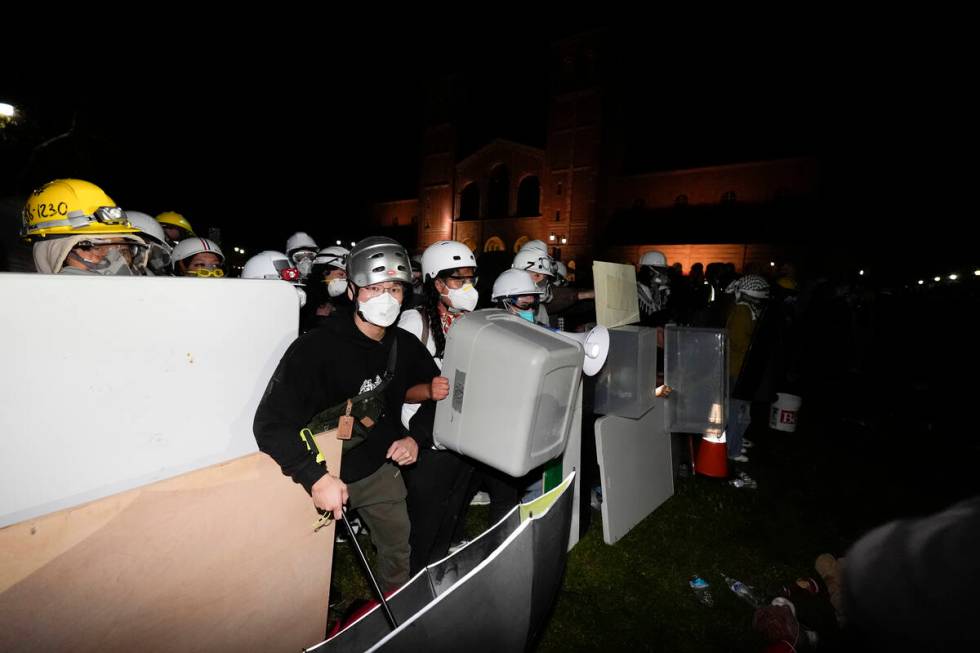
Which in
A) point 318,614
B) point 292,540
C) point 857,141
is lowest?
point 318,614

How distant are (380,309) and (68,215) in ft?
6.87

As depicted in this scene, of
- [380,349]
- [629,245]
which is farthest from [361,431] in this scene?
[629,245]

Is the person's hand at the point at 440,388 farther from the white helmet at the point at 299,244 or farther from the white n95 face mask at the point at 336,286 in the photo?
the white helmet at the point at 299,244

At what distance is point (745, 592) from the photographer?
337 cm

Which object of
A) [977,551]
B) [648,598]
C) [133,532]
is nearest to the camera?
[977,551]

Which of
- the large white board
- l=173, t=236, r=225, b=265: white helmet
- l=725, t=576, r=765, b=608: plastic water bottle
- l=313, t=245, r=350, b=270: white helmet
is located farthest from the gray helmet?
l=725, t=576, r=765, b=608: plastic water bottle

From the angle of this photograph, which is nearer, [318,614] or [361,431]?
[318,614]

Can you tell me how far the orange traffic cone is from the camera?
5.19m

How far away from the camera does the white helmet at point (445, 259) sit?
3535 mm

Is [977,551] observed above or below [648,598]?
above

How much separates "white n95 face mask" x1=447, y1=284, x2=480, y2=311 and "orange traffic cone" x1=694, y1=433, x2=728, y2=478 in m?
3.65

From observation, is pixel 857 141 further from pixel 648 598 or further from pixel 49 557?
pixel 49 557

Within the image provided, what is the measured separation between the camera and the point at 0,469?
1.33 metres

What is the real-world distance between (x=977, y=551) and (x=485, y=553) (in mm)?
1651
